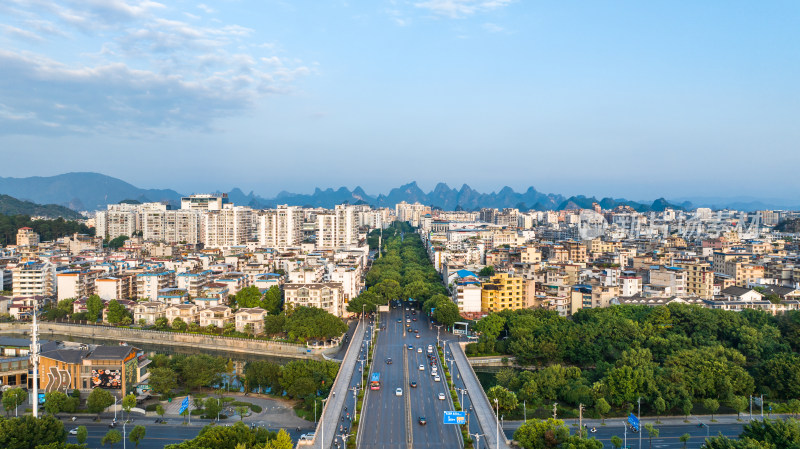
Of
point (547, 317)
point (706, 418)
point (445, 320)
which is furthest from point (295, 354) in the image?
point (706, 418)

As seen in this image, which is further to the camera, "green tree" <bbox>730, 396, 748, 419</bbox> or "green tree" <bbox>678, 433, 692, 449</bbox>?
"green tree" <bbox>730, 396, 748, 419</bbox>

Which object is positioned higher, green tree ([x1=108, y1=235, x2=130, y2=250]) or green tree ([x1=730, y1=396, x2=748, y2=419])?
green tree ([x1=108, y1=235, x2=130, y2=250])

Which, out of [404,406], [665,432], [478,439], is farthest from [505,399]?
[665,432]

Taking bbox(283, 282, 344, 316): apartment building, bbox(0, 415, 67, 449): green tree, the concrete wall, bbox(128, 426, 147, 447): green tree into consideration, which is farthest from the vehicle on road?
bbox(283, 282, 344, 316): apartment building

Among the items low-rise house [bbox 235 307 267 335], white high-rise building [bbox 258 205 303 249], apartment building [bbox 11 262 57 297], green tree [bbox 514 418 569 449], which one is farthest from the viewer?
white high-rise building [bbox 258 205 303 249]

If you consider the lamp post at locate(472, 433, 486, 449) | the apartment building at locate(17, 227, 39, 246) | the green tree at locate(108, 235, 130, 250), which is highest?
the apartment building at locate(17, 227, 39, 246)

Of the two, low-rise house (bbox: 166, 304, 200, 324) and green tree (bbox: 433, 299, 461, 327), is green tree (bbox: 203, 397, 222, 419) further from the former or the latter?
low-rise house (bbox: 166, 304, 200, 324)
